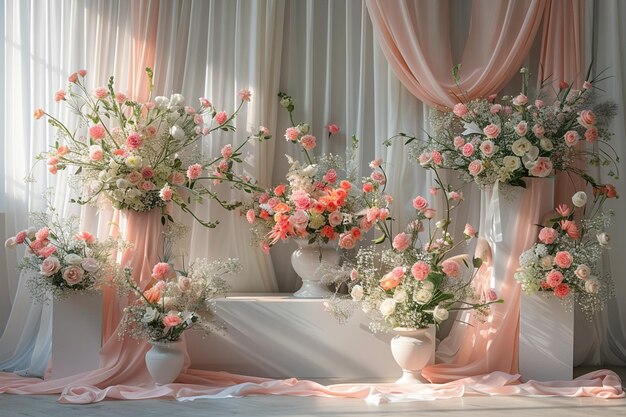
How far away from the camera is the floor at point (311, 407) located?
175 inches

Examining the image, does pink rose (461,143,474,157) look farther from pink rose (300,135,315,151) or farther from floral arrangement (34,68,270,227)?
floral arrangement (34,68,270,227)

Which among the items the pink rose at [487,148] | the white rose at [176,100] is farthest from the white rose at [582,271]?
the white rose at [176,100]

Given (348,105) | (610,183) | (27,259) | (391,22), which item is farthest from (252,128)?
(610,183)

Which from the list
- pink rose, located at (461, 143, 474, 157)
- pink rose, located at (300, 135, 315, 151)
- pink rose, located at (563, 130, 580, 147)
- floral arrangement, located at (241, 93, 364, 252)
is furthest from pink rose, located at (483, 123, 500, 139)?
pink rose, located at (300, 135, 315, 151)

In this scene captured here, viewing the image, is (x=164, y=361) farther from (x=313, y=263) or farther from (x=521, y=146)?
(x=521, y=146)

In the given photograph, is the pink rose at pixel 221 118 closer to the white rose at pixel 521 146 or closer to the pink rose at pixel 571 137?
the white rose at pixel 521 146

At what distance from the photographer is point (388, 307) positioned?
510 cm

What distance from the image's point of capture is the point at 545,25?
5789 millimetres

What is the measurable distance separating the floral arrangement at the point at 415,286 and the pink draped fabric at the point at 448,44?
0.77 m

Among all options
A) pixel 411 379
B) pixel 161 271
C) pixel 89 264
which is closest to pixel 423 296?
pixel 411 379

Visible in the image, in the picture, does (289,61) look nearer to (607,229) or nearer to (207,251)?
(207,251)

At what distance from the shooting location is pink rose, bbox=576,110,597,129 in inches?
204

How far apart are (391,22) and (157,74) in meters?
1.57

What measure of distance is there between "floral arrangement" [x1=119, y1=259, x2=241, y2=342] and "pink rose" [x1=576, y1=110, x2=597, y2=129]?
2179mm
